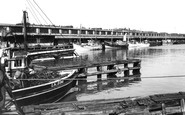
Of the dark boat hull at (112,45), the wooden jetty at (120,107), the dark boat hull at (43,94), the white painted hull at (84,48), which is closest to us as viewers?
the wooden jetty at (120,107)

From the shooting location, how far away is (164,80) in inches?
1005

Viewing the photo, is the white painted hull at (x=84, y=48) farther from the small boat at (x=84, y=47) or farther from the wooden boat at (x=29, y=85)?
the wooden boat at (x=29, y=85)

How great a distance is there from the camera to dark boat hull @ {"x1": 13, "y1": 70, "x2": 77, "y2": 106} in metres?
12.9

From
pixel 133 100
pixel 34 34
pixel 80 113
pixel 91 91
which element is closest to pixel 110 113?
pixel 80 113

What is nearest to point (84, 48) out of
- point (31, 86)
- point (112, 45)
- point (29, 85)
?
point (112, 45)

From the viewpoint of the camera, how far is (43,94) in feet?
48.2

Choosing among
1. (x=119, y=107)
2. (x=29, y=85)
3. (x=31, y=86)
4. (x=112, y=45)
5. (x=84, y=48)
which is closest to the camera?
(x=119, y=107)

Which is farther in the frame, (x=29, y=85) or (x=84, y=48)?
(x=84, y=48)

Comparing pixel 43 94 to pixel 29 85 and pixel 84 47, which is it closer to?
pixel 29 85

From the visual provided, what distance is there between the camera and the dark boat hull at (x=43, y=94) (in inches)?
508

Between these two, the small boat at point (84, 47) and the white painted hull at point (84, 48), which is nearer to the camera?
the white painted hull at point (84, 48)

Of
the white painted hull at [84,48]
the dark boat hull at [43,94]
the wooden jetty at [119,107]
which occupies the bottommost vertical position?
the dark boat hull at [43,94]

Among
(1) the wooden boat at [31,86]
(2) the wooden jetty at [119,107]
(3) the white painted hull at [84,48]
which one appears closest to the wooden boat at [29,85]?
(1) the wooden boat at [31,86]

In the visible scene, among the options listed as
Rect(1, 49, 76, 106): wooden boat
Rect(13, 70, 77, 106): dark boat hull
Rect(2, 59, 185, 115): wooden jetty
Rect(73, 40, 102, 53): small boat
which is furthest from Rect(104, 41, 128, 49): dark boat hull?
Rect(2, 59, 185, 115): wooden jetty
